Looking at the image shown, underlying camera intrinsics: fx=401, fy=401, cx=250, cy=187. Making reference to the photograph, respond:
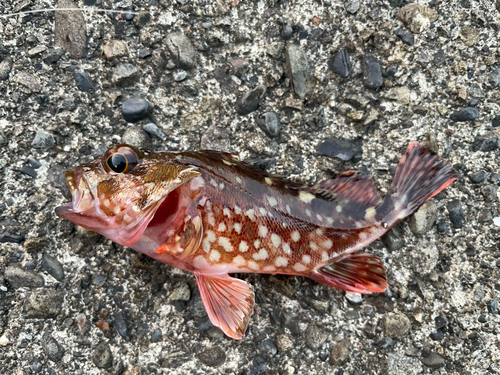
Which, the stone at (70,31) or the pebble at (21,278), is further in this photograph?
the stone at (70,31)

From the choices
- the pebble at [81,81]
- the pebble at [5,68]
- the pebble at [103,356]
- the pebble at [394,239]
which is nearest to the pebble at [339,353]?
the pebble at [394,239]

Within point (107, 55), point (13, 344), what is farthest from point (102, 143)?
point (13, 344)

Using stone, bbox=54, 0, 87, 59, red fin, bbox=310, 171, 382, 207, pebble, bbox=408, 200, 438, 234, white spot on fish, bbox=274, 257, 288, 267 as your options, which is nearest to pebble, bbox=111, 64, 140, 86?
stone, bbox=54, 0, 87, 59

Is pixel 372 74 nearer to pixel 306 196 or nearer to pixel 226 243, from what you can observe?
pixel 306 196

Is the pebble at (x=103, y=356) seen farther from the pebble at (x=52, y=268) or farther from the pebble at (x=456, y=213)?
the pebble at (x=456, y=213)

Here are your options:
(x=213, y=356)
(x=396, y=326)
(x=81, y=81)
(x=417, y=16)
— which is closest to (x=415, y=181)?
(x=396, y=326)
